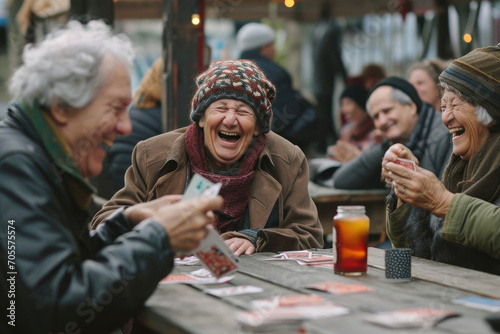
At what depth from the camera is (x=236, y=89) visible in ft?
11.0

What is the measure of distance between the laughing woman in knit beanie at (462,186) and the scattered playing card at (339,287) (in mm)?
622

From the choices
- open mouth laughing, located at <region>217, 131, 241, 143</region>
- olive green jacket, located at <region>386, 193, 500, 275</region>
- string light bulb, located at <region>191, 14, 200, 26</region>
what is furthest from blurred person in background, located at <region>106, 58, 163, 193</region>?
olive green jacket, located at <region>386, 193, 500, 275</region>

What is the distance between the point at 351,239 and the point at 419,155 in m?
2.33

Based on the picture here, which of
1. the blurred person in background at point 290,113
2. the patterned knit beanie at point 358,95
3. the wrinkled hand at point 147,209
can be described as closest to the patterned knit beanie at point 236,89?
the wrinkled hand at point 147,209

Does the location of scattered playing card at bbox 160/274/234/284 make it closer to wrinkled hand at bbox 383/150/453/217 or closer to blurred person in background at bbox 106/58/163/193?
wrinkled hand at bbox 383/150/453/217

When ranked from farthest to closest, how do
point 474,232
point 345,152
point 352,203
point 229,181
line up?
point 345,152 → point 352,203 → point 229,181 → point 474,232

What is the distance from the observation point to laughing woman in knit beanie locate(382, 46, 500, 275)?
A: 2684mm

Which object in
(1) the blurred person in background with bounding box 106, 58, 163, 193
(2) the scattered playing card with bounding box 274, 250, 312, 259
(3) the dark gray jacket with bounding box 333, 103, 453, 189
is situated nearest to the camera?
(2) the scattered playing card with bounding box 274, 250, 312, 259

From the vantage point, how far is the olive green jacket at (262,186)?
130 inches

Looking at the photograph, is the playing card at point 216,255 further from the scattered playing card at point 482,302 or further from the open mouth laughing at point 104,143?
the scattered playing card at point 482,302

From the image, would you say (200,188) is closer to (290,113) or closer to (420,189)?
(420,189)

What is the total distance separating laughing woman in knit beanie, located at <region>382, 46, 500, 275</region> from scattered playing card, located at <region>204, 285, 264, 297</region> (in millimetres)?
893

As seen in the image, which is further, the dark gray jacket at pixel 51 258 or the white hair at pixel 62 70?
the white hair at pixel 62 70

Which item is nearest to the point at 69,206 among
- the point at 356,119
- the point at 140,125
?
the point at 140,125
